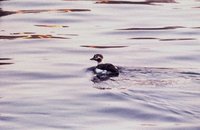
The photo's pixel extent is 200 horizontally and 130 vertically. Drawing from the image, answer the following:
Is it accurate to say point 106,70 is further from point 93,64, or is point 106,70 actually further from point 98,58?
point 93,64

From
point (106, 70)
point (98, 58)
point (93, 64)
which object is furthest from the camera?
point (93, 64)

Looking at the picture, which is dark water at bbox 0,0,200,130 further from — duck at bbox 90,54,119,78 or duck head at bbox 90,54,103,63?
duck head at bbox 90,54,103,63

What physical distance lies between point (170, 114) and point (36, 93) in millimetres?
3215

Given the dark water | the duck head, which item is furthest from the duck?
the duck head

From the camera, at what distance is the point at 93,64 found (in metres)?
19.2

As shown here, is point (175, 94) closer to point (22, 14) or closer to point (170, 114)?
point (170, 114)

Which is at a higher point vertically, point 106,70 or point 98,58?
point 98,58

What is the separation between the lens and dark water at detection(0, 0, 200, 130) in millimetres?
14227

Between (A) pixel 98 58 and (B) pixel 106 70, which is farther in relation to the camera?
(A) pixel 98 58

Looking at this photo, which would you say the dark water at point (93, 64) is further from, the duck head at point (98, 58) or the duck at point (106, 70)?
the duck head at point (98, 58)

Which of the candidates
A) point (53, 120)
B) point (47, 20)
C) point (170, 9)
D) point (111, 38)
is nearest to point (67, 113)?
point (53, 120)

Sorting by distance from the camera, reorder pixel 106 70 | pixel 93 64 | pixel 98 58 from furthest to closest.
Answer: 1. pixel 93 64
2. pixel 98 58
3. pixel 106 70

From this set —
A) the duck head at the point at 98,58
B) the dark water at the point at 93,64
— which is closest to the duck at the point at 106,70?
the dark water at the point at 93,64

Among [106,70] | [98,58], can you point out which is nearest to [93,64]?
[98,58]
